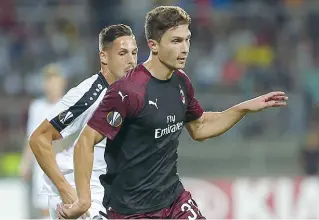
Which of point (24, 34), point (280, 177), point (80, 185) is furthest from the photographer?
point (24, 34)

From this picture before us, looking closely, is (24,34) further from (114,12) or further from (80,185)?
(80,185)

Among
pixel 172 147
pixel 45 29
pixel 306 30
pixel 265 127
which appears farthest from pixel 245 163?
pixel 172 147

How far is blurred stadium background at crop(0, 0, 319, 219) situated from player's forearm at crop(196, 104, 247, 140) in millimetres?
5435

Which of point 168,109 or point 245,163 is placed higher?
point 168,109

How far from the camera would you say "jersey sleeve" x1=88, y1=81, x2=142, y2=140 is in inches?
183

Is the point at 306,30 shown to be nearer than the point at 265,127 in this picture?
No

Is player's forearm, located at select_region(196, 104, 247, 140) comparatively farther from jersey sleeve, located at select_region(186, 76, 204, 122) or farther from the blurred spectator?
the blurred spectator

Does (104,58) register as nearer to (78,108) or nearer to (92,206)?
(78,108)

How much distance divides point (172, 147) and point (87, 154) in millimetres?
581

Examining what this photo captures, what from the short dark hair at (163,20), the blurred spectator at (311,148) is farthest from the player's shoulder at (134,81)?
the blurred spectator at (311,148)

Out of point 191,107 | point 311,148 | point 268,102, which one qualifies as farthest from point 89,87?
point 311,148

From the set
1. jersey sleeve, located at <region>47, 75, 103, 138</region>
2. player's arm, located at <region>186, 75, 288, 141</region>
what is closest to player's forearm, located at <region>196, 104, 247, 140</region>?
player's arm, located at <region>186, 75, 288, 141</region>

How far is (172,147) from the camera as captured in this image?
4953 mm

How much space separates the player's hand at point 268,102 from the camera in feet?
16.4
